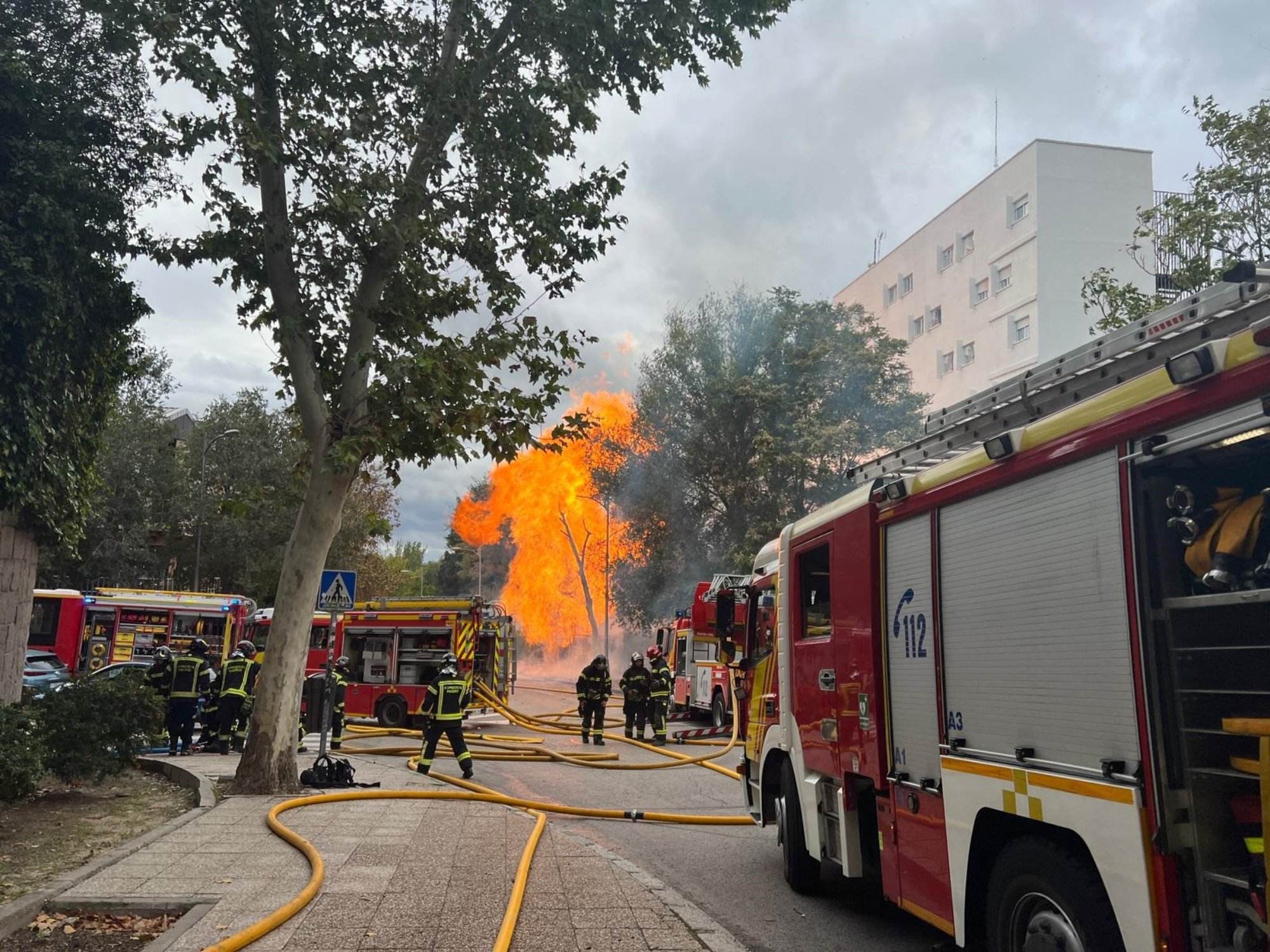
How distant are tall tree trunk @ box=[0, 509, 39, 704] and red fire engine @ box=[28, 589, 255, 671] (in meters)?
12.4

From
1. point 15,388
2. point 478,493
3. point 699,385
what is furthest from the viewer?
point 478,493

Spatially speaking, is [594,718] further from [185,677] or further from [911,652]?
[911,652]

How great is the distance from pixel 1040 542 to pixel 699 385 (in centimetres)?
2952

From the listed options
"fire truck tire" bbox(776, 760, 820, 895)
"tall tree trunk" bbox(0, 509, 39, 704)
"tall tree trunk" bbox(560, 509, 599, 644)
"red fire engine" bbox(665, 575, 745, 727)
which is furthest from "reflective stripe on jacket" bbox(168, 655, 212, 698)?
"tall tree trunk" bbox(560, 509, 599, 644)

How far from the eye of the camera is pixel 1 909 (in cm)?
504

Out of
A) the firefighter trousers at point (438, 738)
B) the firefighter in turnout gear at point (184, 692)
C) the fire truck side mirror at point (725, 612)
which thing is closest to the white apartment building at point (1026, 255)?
the firefighter trousers at point (438, 738)

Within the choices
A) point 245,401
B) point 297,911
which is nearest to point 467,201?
point 297,911

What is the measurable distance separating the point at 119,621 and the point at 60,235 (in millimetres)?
15397

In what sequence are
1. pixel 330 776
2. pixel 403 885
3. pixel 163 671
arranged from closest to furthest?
pixel 403 885
pixel 330 776
pixel 163 671

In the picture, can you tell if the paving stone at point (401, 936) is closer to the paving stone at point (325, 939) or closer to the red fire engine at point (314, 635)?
the paving stone at point (325, 939)

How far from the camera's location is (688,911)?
570cm

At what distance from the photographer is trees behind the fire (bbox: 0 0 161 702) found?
10258mm

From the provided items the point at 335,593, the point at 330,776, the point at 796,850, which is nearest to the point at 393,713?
the point at 335,593

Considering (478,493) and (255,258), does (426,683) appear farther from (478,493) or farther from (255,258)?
(478,493)
